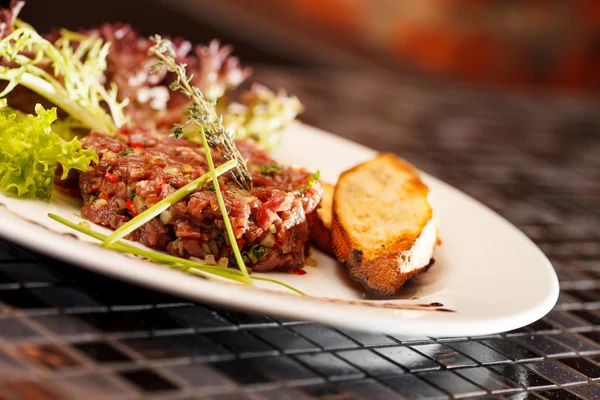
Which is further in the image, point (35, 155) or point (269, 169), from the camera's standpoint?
point (269, 169)

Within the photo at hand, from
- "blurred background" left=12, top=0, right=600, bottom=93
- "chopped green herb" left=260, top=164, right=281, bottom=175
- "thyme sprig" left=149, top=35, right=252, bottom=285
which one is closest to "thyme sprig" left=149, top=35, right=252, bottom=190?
"thyme sprig" left=149, top=35, right=252, bottom=285

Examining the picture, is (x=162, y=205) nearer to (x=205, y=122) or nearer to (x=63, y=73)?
(x=205, y=122)

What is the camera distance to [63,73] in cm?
236

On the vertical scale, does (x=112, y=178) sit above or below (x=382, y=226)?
below

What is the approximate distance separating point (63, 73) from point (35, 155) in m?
0.50

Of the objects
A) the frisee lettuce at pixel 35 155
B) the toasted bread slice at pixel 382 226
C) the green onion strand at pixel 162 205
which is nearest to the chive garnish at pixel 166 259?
the green onion strand at pixel 162 205

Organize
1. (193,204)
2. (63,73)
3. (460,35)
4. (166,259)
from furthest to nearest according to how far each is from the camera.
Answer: (460,35), (63,73), (193,204), (166,259)

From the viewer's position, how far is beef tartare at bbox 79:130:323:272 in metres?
1.88

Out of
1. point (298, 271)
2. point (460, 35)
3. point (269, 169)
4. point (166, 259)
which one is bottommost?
point (166, 259)

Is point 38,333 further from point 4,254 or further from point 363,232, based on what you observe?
point 363,232

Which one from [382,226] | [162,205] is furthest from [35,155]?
[382,226]

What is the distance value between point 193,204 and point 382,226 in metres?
0.63

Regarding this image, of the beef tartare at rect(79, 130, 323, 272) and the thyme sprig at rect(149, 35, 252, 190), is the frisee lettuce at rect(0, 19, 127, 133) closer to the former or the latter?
the beef tartare at rect(79, 130, 323, 272)

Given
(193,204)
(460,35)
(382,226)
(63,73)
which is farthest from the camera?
(460,35)
